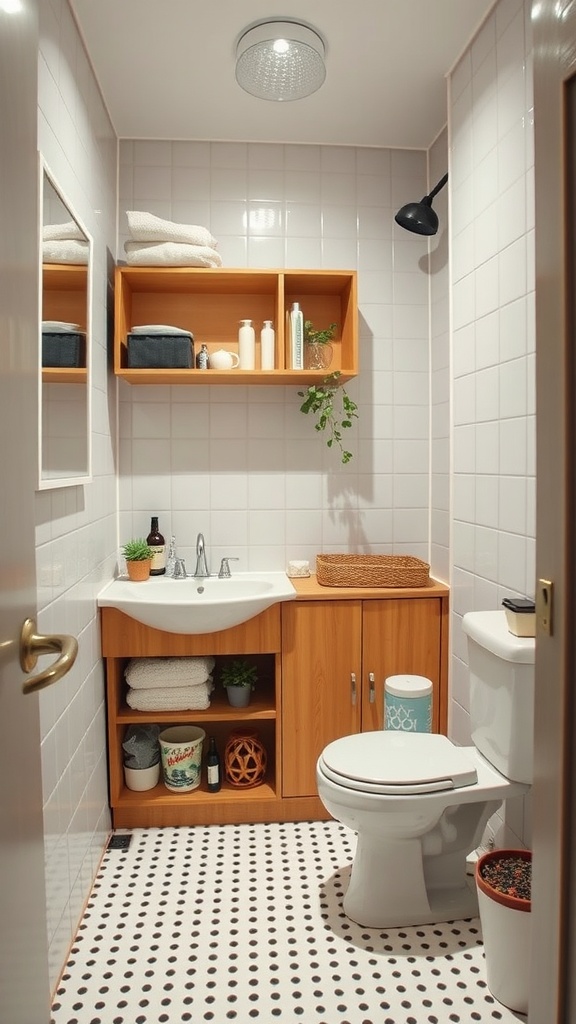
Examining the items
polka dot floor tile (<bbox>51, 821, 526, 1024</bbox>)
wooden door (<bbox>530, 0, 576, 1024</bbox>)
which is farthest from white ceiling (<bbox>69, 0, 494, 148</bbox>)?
polka dot floor tile (<bbox>51, 821, 526, 1024</bbox>)

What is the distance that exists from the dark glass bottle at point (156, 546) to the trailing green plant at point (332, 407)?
2.49 ft

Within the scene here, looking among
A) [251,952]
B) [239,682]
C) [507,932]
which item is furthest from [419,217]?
[251,952]

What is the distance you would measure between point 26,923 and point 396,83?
263cm

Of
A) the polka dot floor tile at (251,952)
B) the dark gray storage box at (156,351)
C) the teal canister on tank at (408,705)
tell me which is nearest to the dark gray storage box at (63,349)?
the dark gray storage box at (156,351)

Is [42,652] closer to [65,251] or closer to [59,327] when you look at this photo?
[59,327]

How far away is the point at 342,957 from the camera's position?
1.72 metres

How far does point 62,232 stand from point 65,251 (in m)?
0.06

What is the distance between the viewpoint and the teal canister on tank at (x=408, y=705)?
7.18 ft

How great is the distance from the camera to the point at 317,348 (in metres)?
2.60

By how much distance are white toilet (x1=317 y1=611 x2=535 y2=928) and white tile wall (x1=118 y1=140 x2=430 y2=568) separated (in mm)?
1052

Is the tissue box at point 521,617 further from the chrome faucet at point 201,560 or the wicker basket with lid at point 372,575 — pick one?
the chrome faucet at point 201,560

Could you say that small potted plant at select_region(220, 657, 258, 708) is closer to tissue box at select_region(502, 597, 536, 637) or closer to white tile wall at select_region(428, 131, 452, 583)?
white tile wall at select_region(428, 131, 452, 583)

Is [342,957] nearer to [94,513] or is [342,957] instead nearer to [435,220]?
[94,513]

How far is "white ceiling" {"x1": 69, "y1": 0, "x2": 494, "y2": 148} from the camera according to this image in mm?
1962
